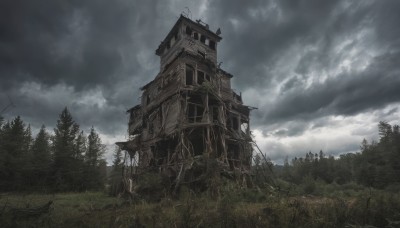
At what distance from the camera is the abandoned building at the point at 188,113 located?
2173cm

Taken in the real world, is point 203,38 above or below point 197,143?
above

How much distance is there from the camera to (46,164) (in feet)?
120

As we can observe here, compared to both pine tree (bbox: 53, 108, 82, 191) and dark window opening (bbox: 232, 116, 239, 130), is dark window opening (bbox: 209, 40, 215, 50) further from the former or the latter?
pine tree (bbox: 53, 108, 82, 191)

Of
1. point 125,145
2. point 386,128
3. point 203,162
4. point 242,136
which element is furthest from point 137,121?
point 386,128

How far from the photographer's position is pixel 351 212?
818cm

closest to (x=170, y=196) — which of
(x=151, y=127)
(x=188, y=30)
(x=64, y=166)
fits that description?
(x=151, y=127)

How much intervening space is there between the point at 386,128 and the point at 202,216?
223 feet

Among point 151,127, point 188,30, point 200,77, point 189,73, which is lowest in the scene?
point 151,127

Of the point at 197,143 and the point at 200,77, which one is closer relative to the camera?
the point at 197,143

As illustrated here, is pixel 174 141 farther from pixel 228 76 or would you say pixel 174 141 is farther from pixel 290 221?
pixel 290 221

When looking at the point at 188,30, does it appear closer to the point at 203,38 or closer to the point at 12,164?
the point at 203,38

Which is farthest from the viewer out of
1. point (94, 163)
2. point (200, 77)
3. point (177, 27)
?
point (94, 163)

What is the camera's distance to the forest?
7883mm

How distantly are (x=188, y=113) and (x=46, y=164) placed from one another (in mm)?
26903
